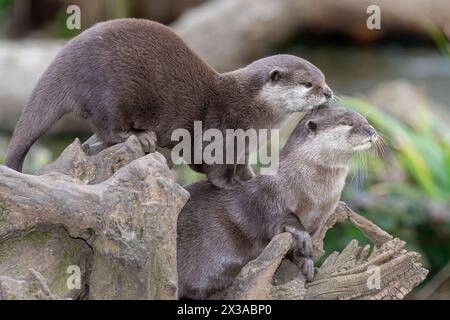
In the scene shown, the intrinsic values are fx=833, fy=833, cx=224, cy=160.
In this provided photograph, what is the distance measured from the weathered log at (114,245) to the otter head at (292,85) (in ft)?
1.97

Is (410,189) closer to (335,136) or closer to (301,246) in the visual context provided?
(335,136)

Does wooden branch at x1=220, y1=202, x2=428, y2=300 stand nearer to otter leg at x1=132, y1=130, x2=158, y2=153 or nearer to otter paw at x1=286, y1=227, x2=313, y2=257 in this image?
otter paw at x1=286, y1=227, x2=313, y2=257

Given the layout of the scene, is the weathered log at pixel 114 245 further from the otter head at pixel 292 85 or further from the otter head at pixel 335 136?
the otter head at pixel 292 85

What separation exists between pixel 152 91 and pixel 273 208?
0.53 m

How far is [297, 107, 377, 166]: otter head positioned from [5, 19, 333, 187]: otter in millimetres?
176

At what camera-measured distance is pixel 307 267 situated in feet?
7.79

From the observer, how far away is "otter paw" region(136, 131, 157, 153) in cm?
253

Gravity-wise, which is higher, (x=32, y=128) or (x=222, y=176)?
(x=32, y=128)

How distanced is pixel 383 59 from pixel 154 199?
7.67 metres

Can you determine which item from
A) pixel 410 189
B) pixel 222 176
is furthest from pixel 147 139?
pixel 410 189

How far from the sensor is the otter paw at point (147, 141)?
2.53 m

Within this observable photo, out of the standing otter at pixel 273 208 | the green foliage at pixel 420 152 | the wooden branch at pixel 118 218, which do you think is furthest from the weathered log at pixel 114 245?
the green foliage at pixel 420 152
